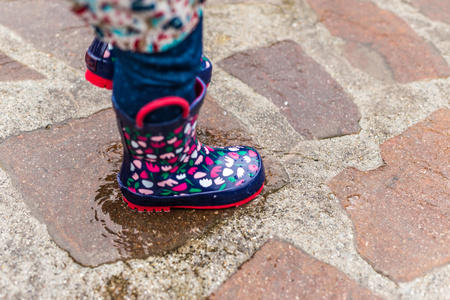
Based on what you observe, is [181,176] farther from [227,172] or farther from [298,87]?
[298,87]

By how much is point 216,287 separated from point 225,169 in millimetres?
312

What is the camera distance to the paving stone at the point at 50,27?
4.92 ft

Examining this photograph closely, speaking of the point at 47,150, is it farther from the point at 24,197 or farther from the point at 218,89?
the point at 218,89

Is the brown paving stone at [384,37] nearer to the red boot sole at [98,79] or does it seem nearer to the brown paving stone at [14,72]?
the red boot sole at [98,79]

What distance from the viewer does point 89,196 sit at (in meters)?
1.07

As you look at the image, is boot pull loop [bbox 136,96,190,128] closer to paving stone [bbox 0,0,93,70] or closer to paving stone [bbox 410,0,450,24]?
paving stone [bbox 0,0,93,70]

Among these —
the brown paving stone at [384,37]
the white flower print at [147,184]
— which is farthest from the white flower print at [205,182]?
the brown paving stone at [384,37]

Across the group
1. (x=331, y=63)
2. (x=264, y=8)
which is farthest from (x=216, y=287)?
(x=264, y=8)

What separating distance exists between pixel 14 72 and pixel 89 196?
620mm

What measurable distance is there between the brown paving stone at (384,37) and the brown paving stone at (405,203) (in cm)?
32

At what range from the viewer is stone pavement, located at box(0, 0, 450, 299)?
0.91 metres

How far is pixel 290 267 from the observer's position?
36.8 inches

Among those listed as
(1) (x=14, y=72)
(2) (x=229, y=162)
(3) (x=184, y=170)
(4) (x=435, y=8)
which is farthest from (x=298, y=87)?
(1) (x=14, y=72)

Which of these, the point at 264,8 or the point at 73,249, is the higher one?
the point at 264,8
